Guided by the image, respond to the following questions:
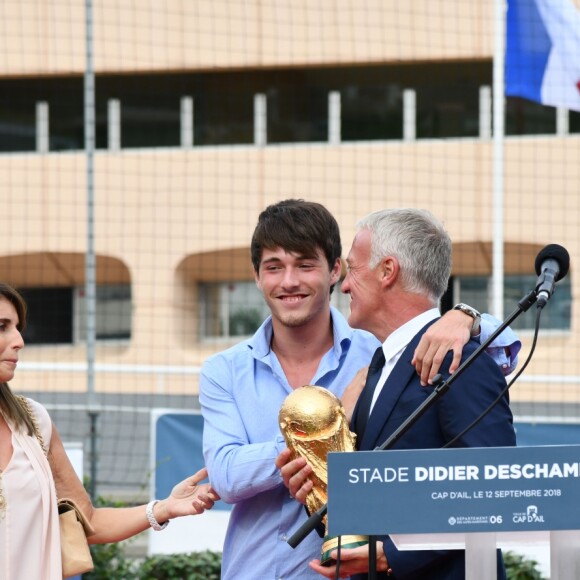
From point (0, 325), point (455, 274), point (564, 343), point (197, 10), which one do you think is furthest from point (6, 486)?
point (197, 10)

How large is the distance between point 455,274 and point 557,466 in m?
15.4

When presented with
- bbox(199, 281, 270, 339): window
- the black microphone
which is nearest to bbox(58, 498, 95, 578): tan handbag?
the black microphone

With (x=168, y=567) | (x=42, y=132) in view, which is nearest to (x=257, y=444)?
(x=168, y=567)

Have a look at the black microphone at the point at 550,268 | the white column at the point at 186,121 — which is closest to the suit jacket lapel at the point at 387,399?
the black microphone at the point at 550,268

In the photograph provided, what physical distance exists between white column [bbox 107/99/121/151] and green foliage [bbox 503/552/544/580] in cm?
1391

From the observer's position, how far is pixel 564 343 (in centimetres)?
1611

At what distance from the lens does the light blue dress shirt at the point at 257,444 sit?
3.38 m

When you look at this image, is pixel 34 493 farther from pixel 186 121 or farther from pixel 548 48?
pixel 186 121

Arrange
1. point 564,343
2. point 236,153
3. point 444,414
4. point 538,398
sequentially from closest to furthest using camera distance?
point 444,414 < point 538,398 < point 564,343 < point 236,153

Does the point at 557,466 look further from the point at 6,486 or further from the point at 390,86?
the point at 390,86

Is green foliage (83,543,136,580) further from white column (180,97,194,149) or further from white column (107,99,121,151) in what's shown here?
white column (107,99,121,151)

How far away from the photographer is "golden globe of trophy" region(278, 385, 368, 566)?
123 inches

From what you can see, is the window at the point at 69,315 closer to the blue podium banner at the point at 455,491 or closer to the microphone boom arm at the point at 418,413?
the microphone boom arm at the point at 418,413

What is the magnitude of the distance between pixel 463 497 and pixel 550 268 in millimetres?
784
